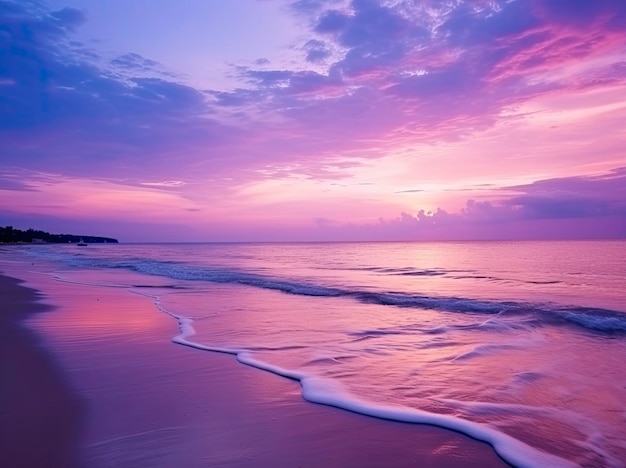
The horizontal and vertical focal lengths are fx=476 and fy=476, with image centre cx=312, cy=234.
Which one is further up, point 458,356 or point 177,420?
point 177,420

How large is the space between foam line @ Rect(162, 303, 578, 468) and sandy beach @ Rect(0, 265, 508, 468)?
14cm

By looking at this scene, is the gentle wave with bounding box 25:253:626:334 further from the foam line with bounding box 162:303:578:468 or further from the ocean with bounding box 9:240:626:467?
the foam line with bounding box 162:303:578:468

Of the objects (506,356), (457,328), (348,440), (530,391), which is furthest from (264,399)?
(457,328)

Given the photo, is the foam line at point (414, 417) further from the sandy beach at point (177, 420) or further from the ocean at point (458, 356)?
the sandy beach at point (177, 420)

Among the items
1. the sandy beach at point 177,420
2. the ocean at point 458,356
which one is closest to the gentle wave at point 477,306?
the ocean at point 458,356

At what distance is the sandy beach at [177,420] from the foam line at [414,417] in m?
0.14

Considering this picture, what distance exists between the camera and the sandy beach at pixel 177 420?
442cm

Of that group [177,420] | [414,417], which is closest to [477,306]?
[414,417]

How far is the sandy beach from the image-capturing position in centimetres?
442

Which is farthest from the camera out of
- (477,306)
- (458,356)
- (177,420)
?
(477,306)

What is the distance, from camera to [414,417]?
5.54m

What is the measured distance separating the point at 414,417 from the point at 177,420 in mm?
2702

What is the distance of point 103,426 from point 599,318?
12.9 m

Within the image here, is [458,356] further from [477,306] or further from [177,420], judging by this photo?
[477,306]
